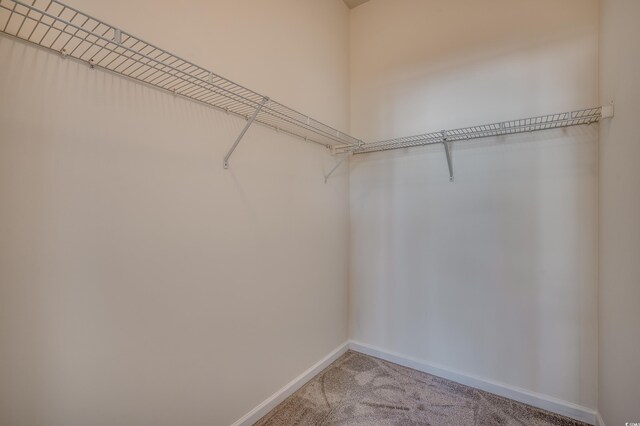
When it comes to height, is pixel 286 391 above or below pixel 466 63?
below

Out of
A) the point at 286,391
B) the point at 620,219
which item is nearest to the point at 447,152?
the point at 620,219

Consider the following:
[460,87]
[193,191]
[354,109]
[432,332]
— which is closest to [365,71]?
[354,109]

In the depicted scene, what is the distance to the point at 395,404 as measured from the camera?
1832 millimetres

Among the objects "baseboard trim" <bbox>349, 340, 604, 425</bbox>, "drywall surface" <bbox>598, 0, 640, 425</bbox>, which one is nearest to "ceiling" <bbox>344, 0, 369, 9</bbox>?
"drywall surface" <bbox>598, 0, 640, 425</bbox>

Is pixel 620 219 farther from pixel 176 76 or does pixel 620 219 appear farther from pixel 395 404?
pixel 176 76

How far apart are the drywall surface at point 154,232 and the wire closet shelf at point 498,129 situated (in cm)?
63

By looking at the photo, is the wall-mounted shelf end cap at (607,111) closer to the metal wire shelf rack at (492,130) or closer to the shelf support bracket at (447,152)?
the metal wire shelf rack at (492,130)

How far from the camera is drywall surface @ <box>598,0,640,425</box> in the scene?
117cm

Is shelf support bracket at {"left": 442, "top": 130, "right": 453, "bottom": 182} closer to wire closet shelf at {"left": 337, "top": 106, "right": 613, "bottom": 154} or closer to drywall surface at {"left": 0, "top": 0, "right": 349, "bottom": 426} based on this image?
wire closet shelf at {"left": 337, "top": 106, "right": 613, "bottom": 154}

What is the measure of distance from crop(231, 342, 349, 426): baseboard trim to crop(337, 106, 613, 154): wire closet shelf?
65.8 inches

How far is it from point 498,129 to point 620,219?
824 millimetres

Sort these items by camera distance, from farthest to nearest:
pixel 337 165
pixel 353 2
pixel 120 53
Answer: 1. pixel 353 2
2. pixel 337 165
3. pixel 120 53

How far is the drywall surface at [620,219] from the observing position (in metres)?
1.17

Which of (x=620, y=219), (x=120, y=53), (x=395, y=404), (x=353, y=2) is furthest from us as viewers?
(x=353, y=2)
